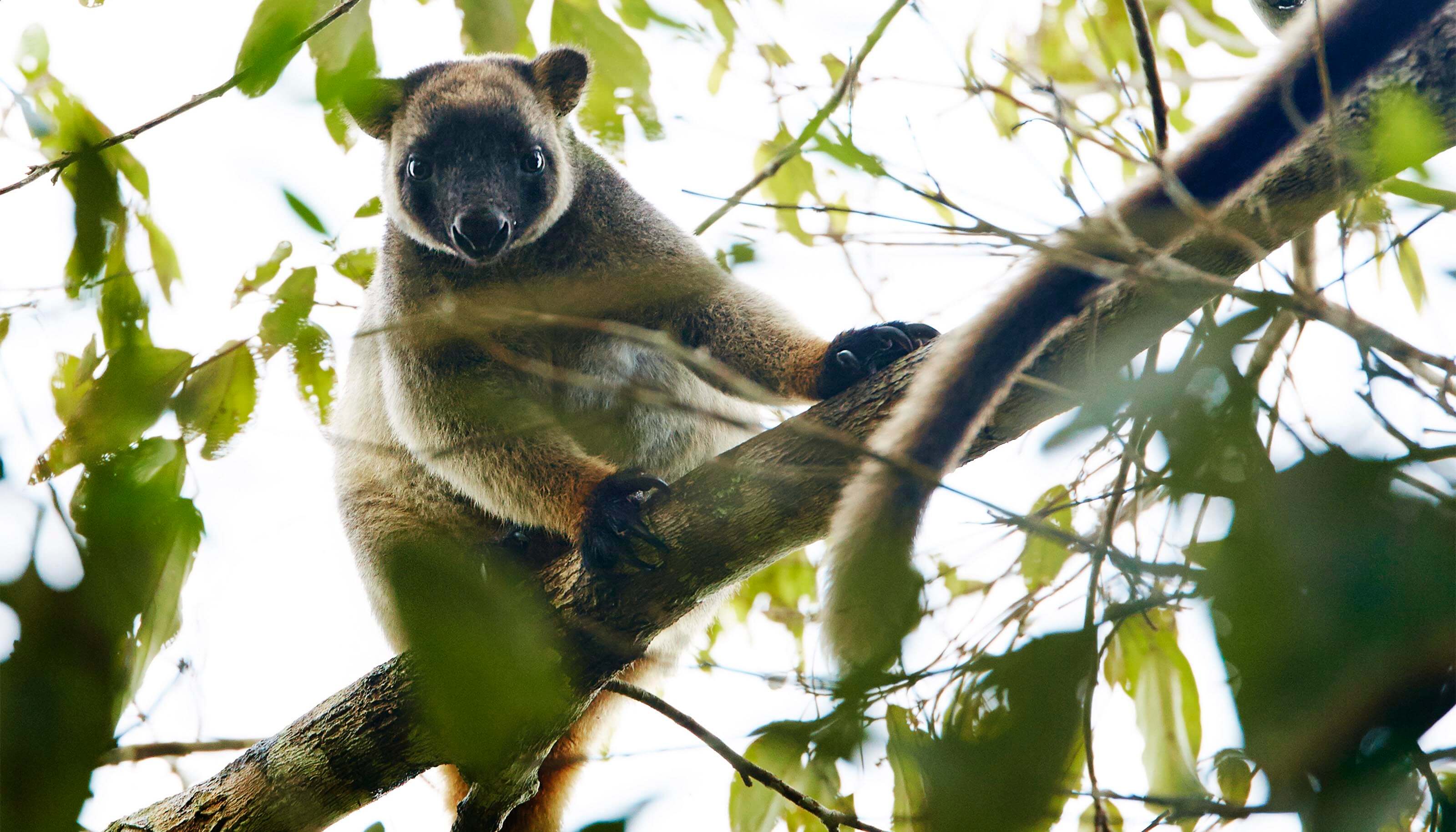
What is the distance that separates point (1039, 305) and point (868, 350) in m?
1.12

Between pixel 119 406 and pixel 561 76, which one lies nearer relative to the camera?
pixel 119 406

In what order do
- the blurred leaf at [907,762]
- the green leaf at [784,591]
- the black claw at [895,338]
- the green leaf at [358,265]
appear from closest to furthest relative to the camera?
the blurred leaf at [907,762] < the black claw at [895,338] < the green leaf at [358,265] < the green leaf at [784,591]

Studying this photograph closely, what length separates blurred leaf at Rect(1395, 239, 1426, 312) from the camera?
2.93 metres

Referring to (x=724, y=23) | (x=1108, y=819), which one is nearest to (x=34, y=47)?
(x=724, y=23)

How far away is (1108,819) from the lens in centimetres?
224

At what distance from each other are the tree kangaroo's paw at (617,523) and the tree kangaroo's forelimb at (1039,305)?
38.9 inches

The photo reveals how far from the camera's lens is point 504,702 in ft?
7.11

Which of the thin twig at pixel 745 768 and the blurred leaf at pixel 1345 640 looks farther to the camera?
the thin twig at pixel 745 768

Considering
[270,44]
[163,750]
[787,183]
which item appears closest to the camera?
[270,44]

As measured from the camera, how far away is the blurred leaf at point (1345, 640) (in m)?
1.36

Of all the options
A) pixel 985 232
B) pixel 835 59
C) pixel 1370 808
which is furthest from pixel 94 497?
pixel 835 59

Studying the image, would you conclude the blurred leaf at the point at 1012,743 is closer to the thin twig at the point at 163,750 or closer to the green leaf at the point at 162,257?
Answer: the thin twig at the point at 163,750

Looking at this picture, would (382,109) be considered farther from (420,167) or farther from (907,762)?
(907,762)

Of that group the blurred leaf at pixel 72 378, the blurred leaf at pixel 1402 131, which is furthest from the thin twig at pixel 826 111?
the blurred leaf at pixel 72 378
